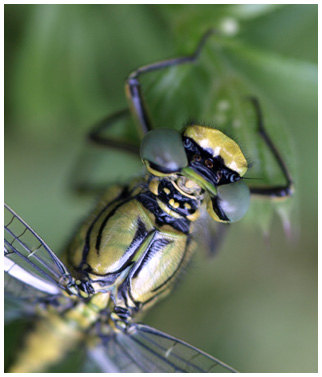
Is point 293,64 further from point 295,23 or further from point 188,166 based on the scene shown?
point 188,166

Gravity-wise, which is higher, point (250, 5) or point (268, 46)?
point (250, 5)

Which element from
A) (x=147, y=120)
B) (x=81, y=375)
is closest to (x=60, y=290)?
(x=81, y=375)

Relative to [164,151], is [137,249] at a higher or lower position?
lower

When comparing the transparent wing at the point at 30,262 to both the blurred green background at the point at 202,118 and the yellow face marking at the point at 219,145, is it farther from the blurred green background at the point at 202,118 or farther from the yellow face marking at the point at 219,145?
the yellow face marking at the point at 219,145

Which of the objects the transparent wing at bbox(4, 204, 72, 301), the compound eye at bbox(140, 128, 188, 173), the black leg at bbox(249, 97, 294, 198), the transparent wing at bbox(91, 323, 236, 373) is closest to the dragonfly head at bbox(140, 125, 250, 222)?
the compound eye at bbox(140, 128, 188, 173)

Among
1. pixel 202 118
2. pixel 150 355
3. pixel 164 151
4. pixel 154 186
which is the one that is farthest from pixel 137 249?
pixel 202 118

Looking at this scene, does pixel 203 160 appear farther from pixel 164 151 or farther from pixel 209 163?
pixel 164 151
